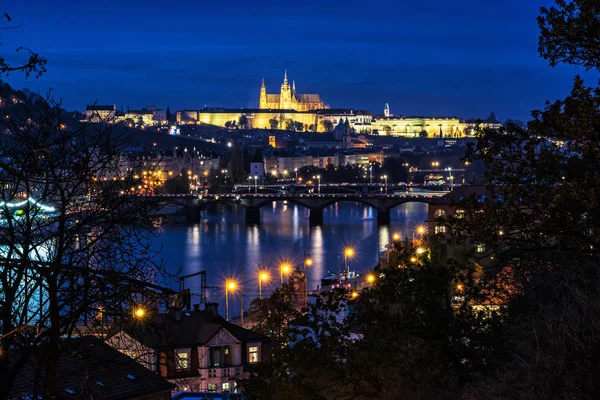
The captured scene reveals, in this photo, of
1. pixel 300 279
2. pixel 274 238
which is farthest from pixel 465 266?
pixel 274 238

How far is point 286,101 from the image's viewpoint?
3462 inches

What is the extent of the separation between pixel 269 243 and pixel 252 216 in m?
6.21

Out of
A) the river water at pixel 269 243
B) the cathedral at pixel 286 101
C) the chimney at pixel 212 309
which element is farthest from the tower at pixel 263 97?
the chimney at pixel 212 309

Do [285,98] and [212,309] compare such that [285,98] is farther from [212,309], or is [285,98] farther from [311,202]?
[212,309]

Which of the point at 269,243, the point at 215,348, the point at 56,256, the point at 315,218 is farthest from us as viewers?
the point at 315,218

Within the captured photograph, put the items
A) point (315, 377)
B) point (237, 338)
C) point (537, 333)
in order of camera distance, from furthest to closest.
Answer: point (237, 338), point (315, 377), point (537, 333)

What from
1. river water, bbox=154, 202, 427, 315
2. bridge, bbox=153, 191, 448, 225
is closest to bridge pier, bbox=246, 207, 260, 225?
bridge, bbox=153, 191, 448, 225

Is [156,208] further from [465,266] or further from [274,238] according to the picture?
[274,238]

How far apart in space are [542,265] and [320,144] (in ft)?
214

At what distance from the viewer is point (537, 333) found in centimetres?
273

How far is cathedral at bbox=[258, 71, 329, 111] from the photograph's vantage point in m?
87.6

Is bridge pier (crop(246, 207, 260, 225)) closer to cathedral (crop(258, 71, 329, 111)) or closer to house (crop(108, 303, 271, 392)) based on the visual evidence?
house (crop(108, 303, 271, 392))

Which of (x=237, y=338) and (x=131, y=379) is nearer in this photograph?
(x=131, y=379)

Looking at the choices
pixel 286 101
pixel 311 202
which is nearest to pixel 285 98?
pixel 286 101
